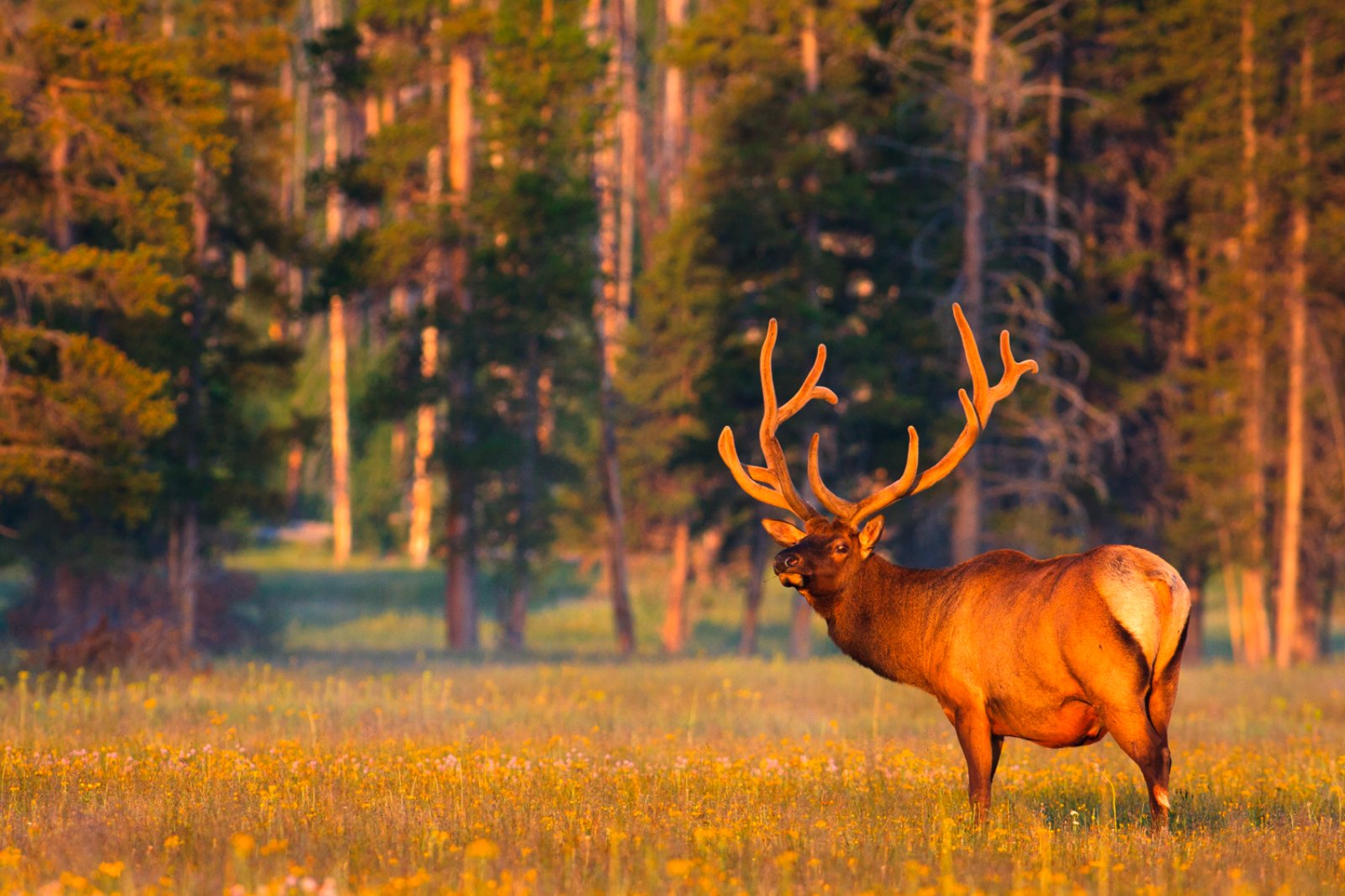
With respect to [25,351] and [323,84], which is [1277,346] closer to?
[323,84]

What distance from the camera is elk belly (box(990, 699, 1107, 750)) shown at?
8.54m

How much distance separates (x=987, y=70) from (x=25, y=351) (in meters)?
14.7

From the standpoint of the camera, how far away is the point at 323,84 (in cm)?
2750

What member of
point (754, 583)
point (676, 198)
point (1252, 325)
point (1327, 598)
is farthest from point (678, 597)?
point (1327, 598)

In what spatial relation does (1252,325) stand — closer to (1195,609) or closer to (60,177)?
(1195,609)

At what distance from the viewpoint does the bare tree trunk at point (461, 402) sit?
26.8 metres

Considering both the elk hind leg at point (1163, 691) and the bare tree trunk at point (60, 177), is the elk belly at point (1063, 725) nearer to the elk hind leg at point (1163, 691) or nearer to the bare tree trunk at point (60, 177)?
the elk hind leg at point (1163, 691)

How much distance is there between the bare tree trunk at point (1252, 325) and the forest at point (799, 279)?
0.28 ft

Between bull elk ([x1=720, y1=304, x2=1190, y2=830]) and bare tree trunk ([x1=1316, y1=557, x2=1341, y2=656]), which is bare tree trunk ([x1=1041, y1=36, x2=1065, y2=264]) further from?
bull elk ([x1=720, y1=304, x2=1190, y2=830])

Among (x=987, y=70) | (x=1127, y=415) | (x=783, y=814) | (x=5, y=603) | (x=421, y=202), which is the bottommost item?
(x=5, y=603)

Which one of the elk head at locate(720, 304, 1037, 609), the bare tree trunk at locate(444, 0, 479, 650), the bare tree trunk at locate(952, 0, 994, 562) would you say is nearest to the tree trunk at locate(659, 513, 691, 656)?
the bare tree trunk at locate(444, 0, 479, 650)

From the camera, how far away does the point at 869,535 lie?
958cm

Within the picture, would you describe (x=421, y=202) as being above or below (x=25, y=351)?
above

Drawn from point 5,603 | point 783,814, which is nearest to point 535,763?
point 783,814
